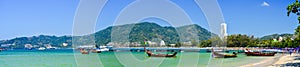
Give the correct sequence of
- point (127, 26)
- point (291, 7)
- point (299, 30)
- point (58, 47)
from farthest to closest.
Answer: point (58, 47) < point (299, 30) < point (291, 7) < point (127, 26)

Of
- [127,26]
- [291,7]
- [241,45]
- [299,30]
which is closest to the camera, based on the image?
[127,26]

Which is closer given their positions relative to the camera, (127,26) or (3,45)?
(127,26)

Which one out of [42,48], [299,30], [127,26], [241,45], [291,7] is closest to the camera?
[127,26]

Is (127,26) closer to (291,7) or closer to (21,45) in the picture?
(291,7)

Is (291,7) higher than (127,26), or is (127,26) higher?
(291,7)

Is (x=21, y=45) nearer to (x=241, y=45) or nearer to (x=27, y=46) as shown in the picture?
(x=27, y=46)

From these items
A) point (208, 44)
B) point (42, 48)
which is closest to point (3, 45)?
point (42, 48)

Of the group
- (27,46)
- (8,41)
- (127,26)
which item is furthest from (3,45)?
(127,26)

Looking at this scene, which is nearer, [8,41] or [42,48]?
[42,48]

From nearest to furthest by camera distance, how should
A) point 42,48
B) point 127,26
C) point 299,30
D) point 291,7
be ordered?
point 127,26, point 291,7, point 299,30, point 42,48
